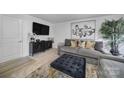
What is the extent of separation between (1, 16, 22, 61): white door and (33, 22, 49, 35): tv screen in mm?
600

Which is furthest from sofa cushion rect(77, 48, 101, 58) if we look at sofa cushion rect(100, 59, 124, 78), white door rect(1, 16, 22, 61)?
white door rect(1, 16, 22, 61)

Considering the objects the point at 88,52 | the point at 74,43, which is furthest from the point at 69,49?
the point at 88,52

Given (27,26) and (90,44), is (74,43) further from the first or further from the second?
(27,26)

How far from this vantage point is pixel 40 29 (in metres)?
3.48

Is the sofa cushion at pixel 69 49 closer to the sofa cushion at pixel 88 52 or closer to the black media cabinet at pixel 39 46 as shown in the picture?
the sofa cushion at pixel 88 52
